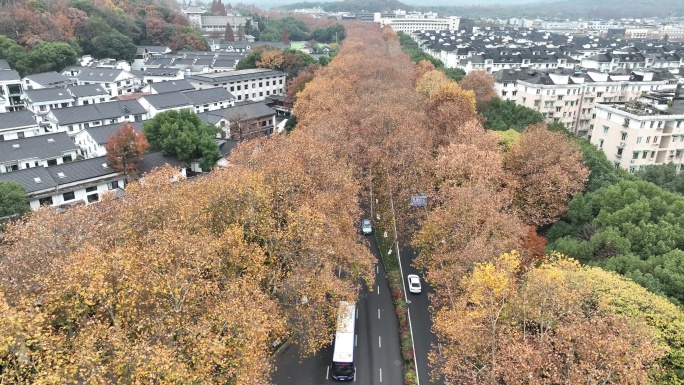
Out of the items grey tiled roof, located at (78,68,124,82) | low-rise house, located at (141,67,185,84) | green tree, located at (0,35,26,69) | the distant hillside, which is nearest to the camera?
grey tiled roof, located at (78,68,124,82)

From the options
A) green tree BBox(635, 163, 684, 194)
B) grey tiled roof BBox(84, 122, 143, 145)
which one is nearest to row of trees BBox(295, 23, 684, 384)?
green tree BBox(635, 163, 684, 194)

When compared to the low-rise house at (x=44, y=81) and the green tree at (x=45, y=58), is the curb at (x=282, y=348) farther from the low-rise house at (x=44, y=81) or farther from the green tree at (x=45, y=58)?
the green tree at (x=45, y=58)

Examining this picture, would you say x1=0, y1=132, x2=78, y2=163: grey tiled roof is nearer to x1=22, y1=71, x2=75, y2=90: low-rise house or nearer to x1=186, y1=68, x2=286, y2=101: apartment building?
x1=22, y1=71, x2=75, y2=90: low-rise house

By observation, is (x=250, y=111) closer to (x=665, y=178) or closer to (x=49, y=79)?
(x=49, y=79)

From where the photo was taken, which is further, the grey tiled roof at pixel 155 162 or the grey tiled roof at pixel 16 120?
the grey tiled roof at pixel 16 120

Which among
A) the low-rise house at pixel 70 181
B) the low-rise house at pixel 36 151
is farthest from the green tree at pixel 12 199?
the low-rise house at pixel 36 151

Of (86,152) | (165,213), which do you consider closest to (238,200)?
(165,213)
